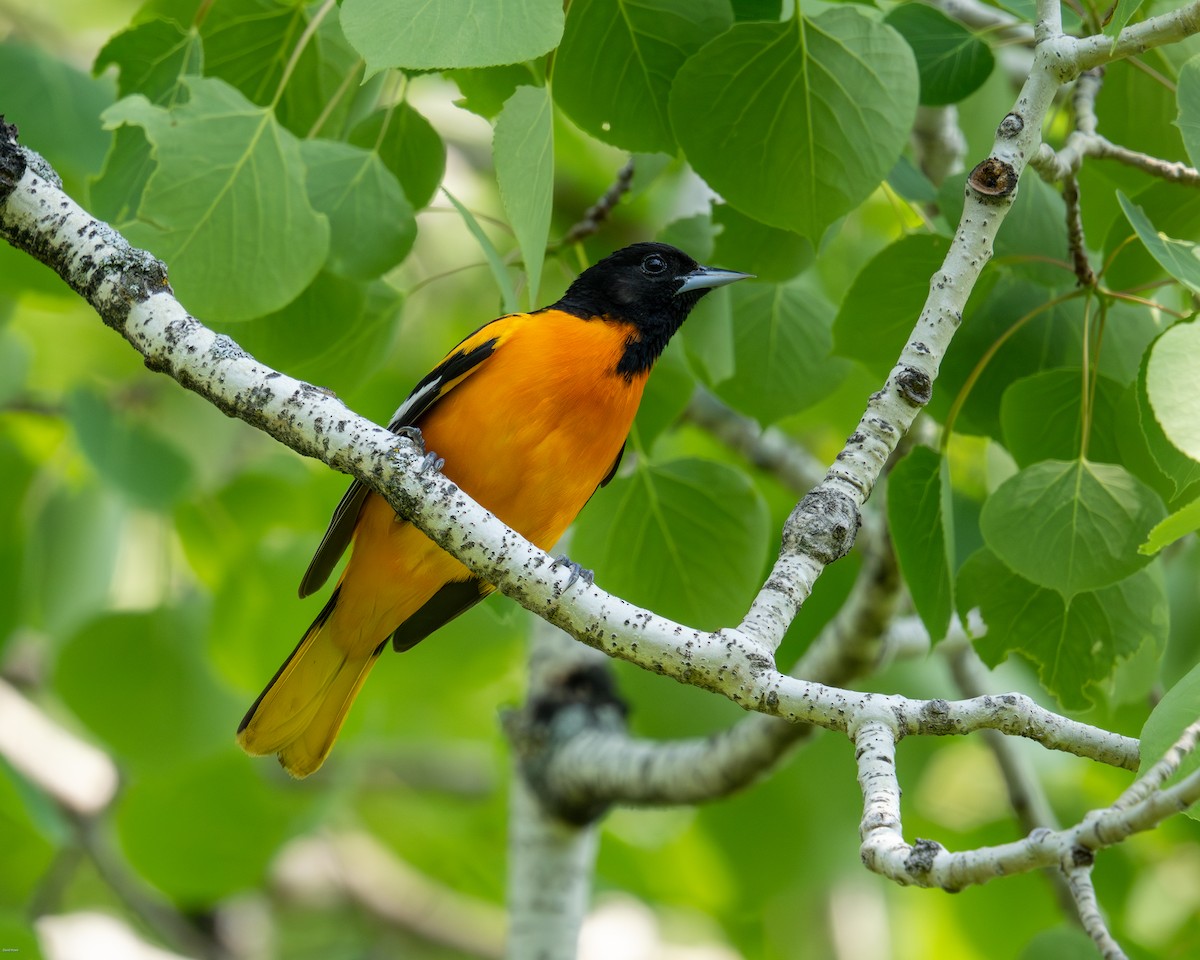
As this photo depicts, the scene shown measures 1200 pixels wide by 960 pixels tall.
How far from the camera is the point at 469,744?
28.9 ft

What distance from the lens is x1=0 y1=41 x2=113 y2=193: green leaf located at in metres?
3.54

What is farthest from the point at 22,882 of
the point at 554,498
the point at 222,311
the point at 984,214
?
the point at 984,214

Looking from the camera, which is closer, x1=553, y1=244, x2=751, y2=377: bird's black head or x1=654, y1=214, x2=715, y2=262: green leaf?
x1=654, y1=214, x2=715, y2=262: green leaf

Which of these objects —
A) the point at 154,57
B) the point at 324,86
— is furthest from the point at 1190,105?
the point at 154,57

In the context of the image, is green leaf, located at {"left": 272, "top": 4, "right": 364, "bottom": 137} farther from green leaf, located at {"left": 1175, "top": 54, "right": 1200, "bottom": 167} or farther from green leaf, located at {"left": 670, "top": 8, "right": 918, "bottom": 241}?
green leaf, located at {"left": 1175, "top": 54, "right": 1200, "bottom": 167}

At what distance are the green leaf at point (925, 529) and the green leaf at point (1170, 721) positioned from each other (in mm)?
909

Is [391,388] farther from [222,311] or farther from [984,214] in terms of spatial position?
[984,214]

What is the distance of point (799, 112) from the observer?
2.84 metres

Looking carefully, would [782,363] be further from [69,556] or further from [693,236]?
[69,556]

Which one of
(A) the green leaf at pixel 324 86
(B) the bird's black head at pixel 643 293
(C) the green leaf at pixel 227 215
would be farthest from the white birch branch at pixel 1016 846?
(A) the green leaf at pixel 324 86

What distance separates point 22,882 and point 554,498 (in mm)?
4198

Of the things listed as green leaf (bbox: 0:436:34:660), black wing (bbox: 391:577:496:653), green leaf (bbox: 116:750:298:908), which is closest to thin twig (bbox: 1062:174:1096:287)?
black wing (bbox: 391:577:496:653)

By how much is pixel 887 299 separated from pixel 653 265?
1251 millimetres

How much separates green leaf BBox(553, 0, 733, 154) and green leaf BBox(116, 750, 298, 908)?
353 cm
